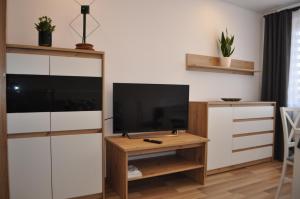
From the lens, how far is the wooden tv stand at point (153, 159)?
218 cm

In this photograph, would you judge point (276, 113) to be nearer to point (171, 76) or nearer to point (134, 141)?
point (171, 76)

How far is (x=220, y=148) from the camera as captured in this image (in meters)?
2.93

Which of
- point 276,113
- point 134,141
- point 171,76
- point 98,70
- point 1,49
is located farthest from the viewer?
point 276,113

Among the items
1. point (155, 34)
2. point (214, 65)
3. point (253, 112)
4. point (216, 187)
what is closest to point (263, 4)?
point (214, 65)

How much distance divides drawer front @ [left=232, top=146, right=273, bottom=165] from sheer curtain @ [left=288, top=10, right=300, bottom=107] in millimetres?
861

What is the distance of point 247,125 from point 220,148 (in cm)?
60

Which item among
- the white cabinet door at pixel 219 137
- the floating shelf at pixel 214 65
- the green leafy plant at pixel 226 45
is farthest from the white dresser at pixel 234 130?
the green leafy plant at pixel 226 45

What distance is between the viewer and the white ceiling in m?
3.40

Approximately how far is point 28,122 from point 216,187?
216 cm

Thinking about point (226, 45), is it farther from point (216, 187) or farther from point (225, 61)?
point (216, 187)

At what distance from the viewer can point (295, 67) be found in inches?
136

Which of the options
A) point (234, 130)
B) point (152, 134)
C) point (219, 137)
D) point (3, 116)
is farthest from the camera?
point (234, 130)

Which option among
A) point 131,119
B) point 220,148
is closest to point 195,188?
point 220,148

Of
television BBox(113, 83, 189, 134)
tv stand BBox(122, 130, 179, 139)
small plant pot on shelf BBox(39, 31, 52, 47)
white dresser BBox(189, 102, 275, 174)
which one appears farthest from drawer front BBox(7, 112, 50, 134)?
white dresser BBox(189, 102, 275, 174)
